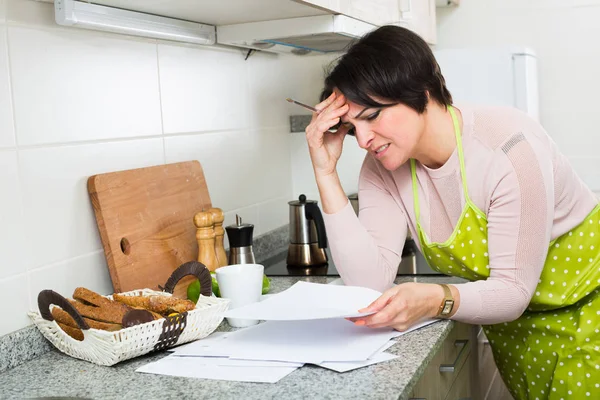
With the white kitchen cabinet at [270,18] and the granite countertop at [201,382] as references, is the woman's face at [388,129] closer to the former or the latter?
the white kitchen cabinet at [270,18]

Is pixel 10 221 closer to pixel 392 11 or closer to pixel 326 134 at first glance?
pixel 326 134

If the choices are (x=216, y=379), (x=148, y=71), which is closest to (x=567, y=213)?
(x=216, y=379)

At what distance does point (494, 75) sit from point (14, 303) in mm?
1948

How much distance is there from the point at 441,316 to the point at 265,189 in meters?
1.10

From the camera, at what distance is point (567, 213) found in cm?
162

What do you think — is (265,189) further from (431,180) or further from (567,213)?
(567,213)

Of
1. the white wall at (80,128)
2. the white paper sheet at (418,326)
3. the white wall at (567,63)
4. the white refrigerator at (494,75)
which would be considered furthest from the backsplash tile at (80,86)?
the white wall at (567,63)

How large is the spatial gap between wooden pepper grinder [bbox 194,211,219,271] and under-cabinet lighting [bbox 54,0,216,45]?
441 mm

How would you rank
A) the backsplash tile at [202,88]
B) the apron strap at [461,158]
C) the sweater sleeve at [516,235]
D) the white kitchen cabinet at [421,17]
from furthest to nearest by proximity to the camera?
the white kitchen cabinet at [421,17]
the backsplash tile at [202,88]
the apron strap at [461,158]
the sweater sleeve at [516,235]

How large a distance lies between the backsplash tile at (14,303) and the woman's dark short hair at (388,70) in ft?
2.40

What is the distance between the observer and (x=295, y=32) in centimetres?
186

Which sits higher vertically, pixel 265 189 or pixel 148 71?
pixel 148 71

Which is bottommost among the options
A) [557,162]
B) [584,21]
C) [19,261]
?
[19,261]

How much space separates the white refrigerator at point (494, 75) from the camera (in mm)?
2664
